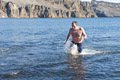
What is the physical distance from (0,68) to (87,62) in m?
4.35

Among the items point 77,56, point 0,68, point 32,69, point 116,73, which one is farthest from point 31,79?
point 77,56

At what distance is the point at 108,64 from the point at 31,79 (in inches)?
176

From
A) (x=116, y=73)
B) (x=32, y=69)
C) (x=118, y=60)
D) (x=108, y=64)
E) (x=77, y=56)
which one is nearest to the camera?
(x=116, y=73)

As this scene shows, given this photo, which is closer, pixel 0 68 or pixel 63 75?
pixel 63 75

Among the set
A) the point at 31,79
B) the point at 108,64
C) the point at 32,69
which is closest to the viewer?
the point at 31,79

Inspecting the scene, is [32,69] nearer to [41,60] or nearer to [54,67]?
[54,67]

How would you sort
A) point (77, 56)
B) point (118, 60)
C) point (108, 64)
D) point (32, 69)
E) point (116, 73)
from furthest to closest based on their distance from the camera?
point (77, 56) < point (118, 60) < point (108, 64) < point (32, 69) < point (116, 73)

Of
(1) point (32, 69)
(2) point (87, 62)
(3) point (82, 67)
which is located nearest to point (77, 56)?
(2) point (87, 62)

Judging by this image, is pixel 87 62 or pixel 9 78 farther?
pixel 87 62

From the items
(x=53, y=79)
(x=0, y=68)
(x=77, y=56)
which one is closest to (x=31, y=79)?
(x=53, y=79)

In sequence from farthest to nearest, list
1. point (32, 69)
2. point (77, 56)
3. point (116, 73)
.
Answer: point (77, 56)
point (32, 69)
point (116, 73)

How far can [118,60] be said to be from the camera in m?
14.4

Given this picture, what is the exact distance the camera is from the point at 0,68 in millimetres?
12281

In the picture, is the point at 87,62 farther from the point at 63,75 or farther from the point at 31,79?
the point at 31,79
